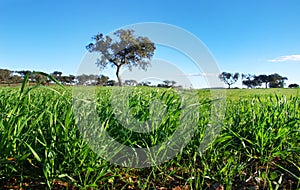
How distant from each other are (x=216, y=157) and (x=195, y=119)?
1.39 ft

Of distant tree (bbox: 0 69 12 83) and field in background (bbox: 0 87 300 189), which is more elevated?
distant tree (bbox: 0 69 12 83)

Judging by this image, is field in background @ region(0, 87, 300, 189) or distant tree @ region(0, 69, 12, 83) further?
distant tree @ region(0, 69, 12, 83)

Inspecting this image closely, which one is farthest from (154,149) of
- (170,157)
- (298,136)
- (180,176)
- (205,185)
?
(298,136)

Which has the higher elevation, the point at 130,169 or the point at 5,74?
the point at 5,74

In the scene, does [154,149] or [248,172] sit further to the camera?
[154,149]

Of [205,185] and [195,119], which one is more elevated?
[195,119]

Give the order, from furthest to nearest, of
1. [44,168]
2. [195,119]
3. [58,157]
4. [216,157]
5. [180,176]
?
[195,119] → [216,157] → [180,176] → [58,157] → [44,168]

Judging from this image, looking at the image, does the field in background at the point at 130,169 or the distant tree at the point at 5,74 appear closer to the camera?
the field in background at the point at 130,169

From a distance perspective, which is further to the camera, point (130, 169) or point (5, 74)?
point (5, 74)

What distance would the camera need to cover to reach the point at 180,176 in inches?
61.3

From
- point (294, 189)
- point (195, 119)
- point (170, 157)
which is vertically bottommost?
point (294, 189)

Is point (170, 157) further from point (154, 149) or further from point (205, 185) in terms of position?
point (205, 185)

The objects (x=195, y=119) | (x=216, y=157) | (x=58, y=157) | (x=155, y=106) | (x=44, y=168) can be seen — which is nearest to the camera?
(x=44, y=168)

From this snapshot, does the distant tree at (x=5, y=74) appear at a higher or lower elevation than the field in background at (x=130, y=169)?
higher
